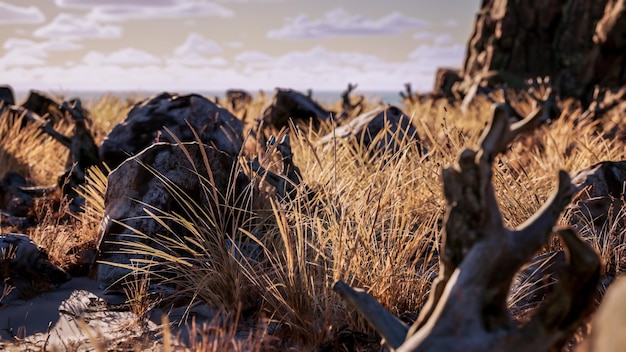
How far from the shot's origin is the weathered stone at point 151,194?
13.2ft

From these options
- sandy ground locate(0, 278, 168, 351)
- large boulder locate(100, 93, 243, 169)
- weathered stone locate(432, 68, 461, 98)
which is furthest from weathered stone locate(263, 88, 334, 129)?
weathered stone locate(432, 68, 461, 98)

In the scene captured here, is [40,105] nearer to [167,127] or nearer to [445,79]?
[167,127]

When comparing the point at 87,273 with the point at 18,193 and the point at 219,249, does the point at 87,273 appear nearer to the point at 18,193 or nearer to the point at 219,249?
the point at 219,249

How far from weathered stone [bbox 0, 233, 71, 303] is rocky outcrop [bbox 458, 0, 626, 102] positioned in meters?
19.2

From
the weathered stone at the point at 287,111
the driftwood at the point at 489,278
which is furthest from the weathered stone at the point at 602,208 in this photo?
the weathered stone at the point at 287,111

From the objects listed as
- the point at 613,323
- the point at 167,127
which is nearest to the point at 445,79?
the point at 167,127

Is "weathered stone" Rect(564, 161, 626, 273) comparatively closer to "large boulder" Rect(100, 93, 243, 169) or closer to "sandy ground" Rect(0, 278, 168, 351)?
"sandy ground" Rect(0, 278, 168, 351)

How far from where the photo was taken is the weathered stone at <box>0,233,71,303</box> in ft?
12.5

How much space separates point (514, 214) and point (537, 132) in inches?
245

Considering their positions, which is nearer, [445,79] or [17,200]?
[17,200]

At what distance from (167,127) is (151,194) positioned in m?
2.14

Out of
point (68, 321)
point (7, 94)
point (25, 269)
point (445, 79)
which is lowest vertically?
point (68, 321)

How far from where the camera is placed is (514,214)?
4.16 meters

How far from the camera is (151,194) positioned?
4.15m
